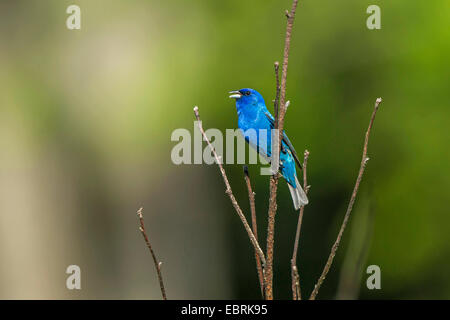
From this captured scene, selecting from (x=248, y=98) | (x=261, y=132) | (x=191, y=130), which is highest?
(x=248, y=98)

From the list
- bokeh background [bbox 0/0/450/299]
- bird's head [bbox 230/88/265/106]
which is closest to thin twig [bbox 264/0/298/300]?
bird's head [bbox 230/88/265/106]

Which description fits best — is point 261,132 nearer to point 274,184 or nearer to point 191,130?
point 274,184

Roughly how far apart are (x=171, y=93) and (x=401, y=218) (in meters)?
3.47

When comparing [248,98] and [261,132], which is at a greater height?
[248,98]

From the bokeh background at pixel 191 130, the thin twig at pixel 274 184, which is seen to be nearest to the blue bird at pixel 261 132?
the thin twig at pixel 274 184

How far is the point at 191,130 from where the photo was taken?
7418 millimetres

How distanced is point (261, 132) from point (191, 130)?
375cm

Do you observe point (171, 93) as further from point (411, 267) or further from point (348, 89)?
point (411, 267)

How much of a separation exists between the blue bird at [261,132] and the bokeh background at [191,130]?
3049 mm

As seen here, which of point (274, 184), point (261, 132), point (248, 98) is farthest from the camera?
point (248, 98)

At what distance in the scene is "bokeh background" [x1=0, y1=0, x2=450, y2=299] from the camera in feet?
23.8

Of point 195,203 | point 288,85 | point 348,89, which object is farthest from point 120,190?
point 348,89

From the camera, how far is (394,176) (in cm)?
734

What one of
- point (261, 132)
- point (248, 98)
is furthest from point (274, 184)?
point (248, 98)
